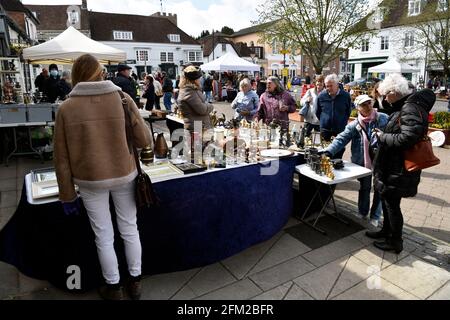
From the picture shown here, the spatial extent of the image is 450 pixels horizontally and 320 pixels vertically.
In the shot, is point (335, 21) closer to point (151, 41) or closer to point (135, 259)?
point (135, 259)

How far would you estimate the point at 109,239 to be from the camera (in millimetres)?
2428

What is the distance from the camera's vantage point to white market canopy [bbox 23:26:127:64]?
7039 mm

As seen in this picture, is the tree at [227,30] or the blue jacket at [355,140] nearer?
the blue jacket at [355,140]

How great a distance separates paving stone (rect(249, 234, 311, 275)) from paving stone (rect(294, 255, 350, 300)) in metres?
0.32

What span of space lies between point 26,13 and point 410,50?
99.6 ft

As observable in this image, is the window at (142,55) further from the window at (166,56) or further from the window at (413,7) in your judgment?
the window at (413,7)

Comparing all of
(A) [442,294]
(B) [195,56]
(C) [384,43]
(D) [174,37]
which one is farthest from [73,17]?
(A) [442,294]

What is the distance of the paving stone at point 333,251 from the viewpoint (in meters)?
3.23

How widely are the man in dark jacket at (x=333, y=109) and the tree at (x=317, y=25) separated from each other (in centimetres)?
1002

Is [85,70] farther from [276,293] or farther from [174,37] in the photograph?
[174,37]

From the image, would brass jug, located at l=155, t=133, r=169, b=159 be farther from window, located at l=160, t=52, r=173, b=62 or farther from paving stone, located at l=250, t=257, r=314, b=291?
window, located at l=160, t=52, r=173, b=62

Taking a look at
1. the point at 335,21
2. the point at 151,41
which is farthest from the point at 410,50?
the point at 151,41

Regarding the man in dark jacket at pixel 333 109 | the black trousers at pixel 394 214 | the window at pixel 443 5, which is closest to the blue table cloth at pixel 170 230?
the black trousers at pixel 394 214

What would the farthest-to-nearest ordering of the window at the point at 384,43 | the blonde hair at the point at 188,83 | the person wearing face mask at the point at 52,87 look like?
1. the window at the point at 384,43
2. the person wearing face mask at the point at 52,87
3. the blonde hair at the point at 188,83
